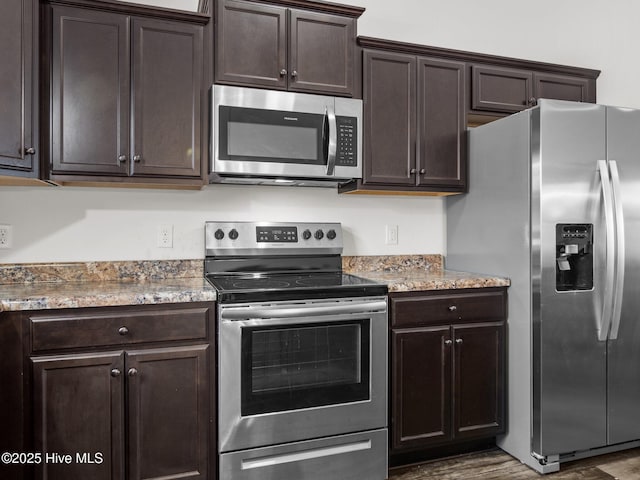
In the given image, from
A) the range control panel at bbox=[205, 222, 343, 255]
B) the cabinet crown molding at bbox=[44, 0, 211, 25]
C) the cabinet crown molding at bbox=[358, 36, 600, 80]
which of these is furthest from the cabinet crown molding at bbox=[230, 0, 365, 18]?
the range control panel at bbox=[205, 222, 343, 255]

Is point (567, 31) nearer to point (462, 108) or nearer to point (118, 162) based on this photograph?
point (462, 108)

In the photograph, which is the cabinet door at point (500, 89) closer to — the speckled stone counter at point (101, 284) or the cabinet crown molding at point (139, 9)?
the cabinet crown molding at point (139, 9)

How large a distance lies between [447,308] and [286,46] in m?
1.55

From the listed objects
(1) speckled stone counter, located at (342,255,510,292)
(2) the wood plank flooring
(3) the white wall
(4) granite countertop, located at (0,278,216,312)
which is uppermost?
(3) the white wall

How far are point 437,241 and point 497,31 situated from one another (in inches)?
60.2

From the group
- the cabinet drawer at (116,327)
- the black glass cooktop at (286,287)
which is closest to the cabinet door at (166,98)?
the black glass cooktop at (286,287)

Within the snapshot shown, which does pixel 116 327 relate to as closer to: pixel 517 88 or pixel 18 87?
pixel 18 87

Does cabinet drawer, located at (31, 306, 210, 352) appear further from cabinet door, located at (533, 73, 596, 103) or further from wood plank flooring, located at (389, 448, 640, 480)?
cabinet door, located at (533, 73, 596, 103)

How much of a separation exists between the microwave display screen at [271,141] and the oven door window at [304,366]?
0.85 m

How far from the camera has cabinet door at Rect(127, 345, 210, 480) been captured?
1.90 m

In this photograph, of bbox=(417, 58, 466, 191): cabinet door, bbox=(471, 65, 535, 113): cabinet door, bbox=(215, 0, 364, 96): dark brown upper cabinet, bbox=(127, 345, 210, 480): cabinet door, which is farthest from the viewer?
bbox=(471, 65, 535, 113): cabinet door

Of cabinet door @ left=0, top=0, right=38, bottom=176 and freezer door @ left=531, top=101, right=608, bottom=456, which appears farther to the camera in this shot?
freezer door @ left=531, top=101, right=608, bottom=456

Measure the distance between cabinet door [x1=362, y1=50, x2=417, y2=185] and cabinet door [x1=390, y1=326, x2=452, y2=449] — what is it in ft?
2.82

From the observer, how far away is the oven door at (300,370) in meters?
1.98
